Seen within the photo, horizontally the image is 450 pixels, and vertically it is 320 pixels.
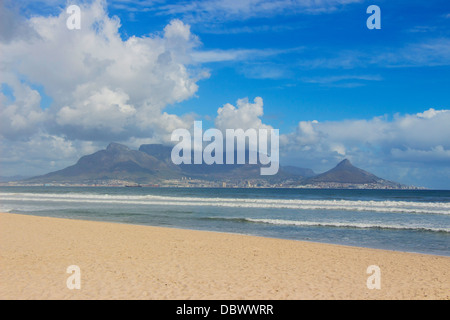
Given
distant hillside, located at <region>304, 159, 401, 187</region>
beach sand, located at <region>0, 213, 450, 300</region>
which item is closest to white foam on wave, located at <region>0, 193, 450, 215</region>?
beach sand, located at <region>0, 213, 450, 300</region>

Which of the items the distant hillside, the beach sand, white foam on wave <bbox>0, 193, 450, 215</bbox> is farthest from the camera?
the distant hillside

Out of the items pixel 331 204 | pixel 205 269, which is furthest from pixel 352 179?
pixel 205 269

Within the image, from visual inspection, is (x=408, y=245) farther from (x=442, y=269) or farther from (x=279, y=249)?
(x=279, y=249)

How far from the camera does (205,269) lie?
33.2 ft

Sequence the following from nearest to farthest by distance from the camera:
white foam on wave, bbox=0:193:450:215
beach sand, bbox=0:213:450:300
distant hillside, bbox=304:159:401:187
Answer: beach sand, bbox=0:213:450:300 → white foam on wave, bbox=0:193:450:215 → distant hillside, bbox=304:159:401:187

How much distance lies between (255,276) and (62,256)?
6631 mm

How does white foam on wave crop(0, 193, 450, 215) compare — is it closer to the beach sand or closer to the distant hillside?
the beach sand

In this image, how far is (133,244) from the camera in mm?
14344

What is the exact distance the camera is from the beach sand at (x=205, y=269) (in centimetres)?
785

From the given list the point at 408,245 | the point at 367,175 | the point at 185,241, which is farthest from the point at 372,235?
the point at 367,175

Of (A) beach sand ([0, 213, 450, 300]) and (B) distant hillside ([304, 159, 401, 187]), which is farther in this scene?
(B) distant hillside ([304, 159, 401, 187])

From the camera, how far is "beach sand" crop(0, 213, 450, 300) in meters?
7.85

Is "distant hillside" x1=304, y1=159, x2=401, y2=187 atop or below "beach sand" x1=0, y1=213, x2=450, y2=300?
atop
